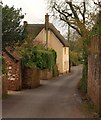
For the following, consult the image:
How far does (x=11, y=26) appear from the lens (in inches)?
1029

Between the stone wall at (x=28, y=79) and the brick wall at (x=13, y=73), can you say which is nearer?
the brick wall at (x=13, y=73)

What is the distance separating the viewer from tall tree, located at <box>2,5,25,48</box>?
992 inches

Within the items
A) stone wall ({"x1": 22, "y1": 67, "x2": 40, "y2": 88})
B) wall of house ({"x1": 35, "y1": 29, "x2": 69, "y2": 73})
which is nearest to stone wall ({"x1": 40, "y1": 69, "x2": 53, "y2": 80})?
wall of house ({"x1": 35, "y1": 29, "x2": 69, "y2": 73})

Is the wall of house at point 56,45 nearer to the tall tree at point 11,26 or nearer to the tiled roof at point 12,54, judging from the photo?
the tiled roof at point 12,54

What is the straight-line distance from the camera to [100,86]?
1641cm

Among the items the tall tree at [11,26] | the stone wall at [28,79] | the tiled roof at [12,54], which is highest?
the tall tree at [11,26]

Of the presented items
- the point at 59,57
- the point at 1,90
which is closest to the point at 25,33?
the point at 1,90

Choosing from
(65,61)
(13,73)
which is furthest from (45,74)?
(65,61)

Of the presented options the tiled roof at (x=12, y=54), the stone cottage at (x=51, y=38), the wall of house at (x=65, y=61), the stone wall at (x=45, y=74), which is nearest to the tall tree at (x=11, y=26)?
the tiled roof at (x=12, y=54)

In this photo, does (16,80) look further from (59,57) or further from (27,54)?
(59,57)

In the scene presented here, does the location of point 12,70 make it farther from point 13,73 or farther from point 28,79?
point 28,79

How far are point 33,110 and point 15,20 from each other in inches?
395

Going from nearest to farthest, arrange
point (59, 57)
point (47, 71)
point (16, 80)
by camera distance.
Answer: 1. point (16, 80)
2. point (47, 71)
3. point (59, 57)

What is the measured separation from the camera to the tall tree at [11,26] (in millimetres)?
25188
